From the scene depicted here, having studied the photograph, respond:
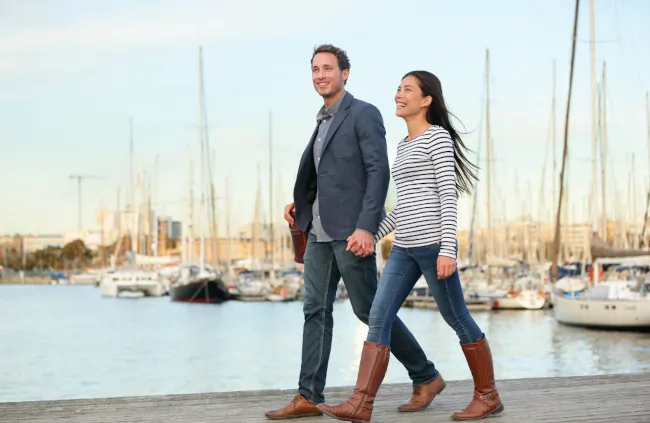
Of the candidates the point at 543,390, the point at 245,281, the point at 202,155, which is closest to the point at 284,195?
the point at 245,281

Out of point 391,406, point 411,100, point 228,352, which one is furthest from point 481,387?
point 228,352

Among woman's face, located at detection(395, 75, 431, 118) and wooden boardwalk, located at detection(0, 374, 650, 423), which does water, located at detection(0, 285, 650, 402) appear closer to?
wooden boardwalk, located at detection(0, 374, 650, 423)

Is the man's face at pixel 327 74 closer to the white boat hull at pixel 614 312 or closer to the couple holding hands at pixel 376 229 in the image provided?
the couple holding hands at pixel 376 229

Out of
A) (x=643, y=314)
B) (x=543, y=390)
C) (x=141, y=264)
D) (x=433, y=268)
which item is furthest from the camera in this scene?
(x=141, y=264)

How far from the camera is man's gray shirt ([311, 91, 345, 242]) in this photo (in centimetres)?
534

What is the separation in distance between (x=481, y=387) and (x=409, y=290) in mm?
660

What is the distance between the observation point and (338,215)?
17.2 feet

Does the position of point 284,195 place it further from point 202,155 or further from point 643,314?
point 643,314

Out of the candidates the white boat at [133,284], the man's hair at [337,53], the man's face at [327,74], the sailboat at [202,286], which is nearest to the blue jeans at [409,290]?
the man's face at [327,74]

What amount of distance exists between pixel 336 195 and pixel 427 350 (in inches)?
1245

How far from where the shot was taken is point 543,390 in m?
6.09

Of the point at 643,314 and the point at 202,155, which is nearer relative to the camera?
the point at 643,314

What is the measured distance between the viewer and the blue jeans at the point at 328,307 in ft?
17.3

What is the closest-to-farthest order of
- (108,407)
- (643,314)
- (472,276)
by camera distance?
(108,407), (643,314), (472,276)
